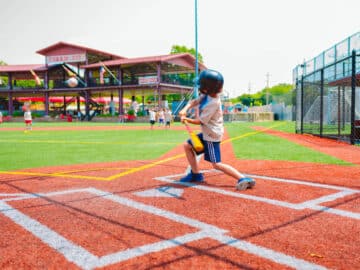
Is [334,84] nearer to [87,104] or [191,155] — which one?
[191,155]

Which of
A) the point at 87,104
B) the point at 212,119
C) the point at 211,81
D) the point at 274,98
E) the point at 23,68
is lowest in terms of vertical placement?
the point at 212,119

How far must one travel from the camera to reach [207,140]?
4.88m

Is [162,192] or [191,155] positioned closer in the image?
[162,192]

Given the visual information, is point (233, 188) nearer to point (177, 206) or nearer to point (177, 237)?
point (177, 206)

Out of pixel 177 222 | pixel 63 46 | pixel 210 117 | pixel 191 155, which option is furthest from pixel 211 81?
pixel 63 46

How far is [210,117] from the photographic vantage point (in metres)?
4.74

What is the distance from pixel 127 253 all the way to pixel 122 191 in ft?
7.05

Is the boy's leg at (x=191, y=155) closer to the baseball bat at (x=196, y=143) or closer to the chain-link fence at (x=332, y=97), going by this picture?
the baseball bat at (x=196, y=143)

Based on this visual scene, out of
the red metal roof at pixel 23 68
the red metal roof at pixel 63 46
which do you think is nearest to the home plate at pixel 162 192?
the red metal roof at pixel 63 46

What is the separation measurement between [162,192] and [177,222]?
1.33 metres

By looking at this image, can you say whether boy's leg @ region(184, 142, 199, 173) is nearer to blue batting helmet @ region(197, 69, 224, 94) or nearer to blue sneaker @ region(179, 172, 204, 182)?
blue sneaker @ region(179, 172, 204, 182)

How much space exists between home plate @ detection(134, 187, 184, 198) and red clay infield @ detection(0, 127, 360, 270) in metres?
0.01

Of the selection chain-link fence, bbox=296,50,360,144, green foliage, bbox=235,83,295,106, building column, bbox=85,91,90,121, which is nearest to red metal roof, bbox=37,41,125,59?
building column, bbox=85,91,90,121

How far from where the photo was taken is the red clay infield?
2475mm
